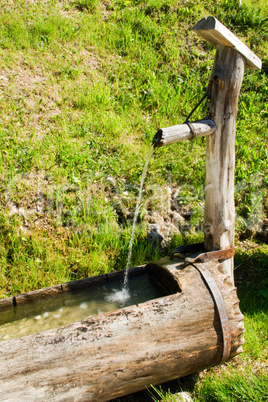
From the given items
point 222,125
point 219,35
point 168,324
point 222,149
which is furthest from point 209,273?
point 219,35

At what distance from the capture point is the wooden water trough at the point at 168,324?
2.11 m

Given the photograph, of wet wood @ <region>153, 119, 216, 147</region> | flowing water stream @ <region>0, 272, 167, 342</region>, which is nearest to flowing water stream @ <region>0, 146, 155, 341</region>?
flowing water stream @ <region>0, 272, 167, 342</region>

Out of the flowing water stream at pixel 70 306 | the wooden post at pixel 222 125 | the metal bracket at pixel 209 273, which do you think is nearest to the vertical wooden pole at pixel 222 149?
the wooden post at pixel 222 125

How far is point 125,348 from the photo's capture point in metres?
2.28

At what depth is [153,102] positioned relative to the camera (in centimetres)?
540

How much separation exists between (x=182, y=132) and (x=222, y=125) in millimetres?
511

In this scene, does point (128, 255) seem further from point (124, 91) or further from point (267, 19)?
point (267, 19)

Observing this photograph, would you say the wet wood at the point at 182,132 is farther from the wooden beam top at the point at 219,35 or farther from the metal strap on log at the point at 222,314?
the metal strap on log at the point at 222,314

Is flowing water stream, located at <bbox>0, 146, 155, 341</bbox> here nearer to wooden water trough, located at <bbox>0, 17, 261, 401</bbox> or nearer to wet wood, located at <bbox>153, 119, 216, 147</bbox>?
wooden water trough, located at <bbox>0, 17, 261, 401</bbox>

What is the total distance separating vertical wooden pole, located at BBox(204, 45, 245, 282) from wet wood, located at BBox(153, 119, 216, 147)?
0.38 ft

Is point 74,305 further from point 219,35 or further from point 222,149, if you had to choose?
point 219,35

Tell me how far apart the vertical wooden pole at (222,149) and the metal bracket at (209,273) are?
104mm

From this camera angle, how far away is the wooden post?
2725 millimetres

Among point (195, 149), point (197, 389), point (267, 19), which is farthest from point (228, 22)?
point (197, 389)
